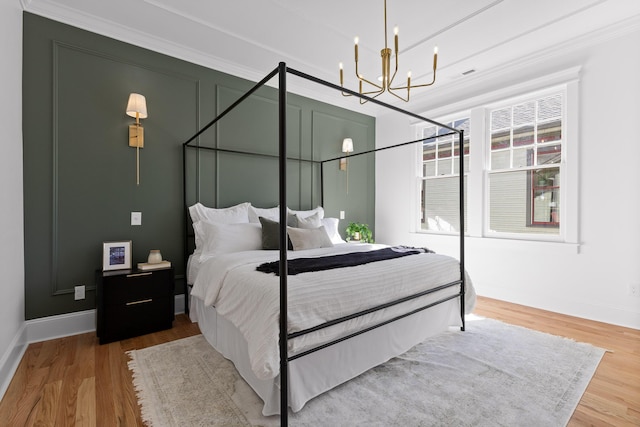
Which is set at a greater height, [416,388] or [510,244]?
[510,244]

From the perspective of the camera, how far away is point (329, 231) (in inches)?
149

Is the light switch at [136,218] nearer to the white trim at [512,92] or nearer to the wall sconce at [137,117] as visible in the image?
the wall sconce at [137,117]

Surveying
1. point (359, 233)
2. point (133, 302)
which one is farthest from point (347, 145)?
point (133, 302)

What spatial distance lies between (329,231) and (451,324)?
1.67 metres

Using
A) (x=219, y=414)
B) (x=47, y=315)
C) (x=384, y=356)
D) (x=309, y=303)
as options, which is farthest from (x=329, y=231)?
(x=47, y=315)

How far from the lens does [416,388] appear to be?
6.13ft

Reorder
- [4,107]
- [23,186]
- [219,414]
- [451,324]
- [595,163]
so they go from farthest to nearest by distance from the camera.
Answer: [595,163]
[451,324]
[23,186]
[4,107]
[219,414]

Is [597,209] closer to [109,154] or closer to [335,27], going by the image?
[335,27]

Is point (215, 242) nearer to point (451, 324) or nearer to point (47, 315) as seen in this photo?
point (47, 315)

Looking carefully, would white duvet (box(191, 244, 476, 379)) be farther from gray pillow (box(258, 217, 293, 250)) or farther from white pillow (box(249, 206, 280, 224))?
white pillow (box(249, 206, 280, 224))

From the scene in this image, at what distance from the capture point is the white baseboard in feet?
6.92

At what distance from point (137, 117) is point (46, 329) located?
6.39 ft

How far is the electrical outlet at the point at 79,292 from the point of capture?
269 cm

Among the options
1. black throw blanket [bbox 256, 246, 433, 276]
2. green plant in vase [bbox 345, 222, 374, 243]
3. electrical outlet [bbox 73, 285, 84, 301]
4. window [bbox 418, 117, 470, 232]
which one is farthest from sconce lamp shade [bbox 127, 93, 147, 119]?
window [bbox 418, 117, 470, 232]
